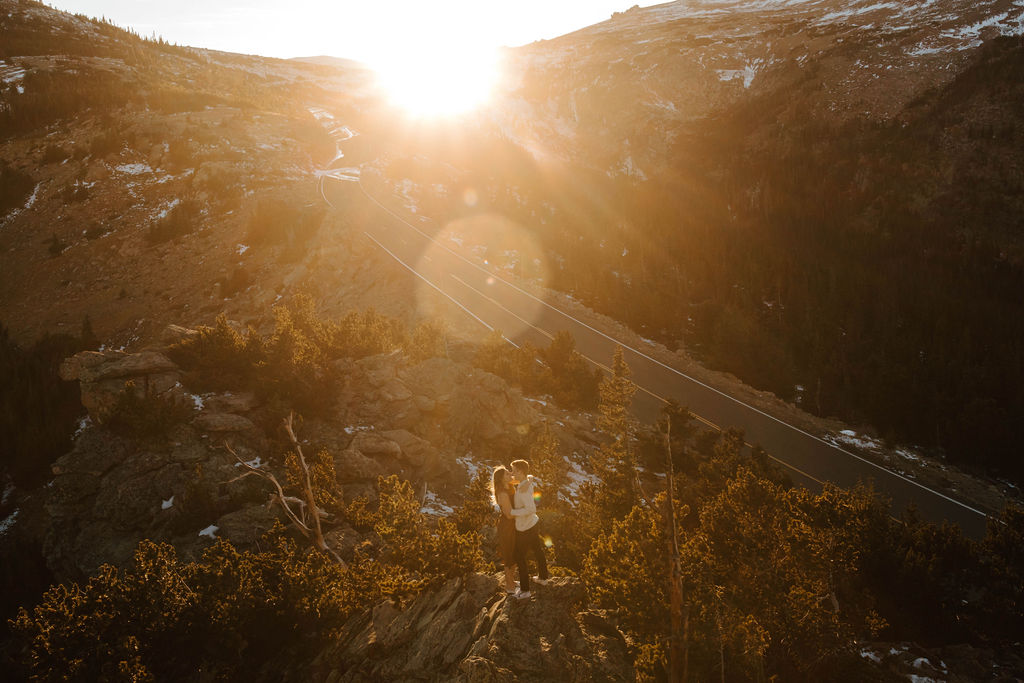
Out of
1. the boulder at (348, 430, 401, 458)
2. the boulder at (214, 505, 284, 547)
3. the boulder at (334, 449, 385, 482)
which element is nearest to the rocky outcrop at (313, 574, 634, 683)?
the boulder at (214, 505, 284, 547)

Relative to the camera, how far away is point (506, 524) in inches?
269

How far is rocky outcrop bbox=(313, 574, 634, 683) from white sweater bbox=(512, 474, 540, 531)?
3.14ft

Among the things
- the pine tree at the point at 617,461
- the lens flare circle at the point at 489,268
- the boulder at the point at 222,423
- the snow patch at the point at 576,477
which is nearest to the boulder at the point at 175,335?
the boulder at the point at 222,423

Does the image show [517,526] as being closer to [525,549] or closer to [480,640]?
[525,549]

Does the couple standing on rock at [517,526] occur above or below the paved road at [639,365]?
above

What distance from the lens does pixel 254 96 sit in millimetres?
73375

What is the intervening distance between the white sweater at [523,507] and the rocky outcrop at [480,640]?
96 cm

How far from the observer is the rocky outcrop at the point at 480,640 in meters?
5.91

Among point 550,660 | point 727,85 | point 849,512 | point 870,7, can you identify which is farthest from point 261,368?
point 870,7

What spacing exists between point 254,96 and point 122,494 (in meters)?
78.4

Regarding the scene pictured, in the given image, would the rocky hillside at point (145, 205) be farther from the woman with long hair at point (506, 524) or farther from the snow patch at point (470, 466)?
Answer: the woman with long hair at point (506, 524)

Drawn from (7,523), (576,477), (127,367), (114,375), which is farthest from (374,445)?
(7,523)

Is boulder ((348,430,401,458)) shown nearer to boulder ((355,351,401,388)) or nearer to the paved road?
boulder ((355,351,401,388))

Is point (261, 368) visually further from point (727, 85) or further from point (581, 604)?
point (727, 85)
